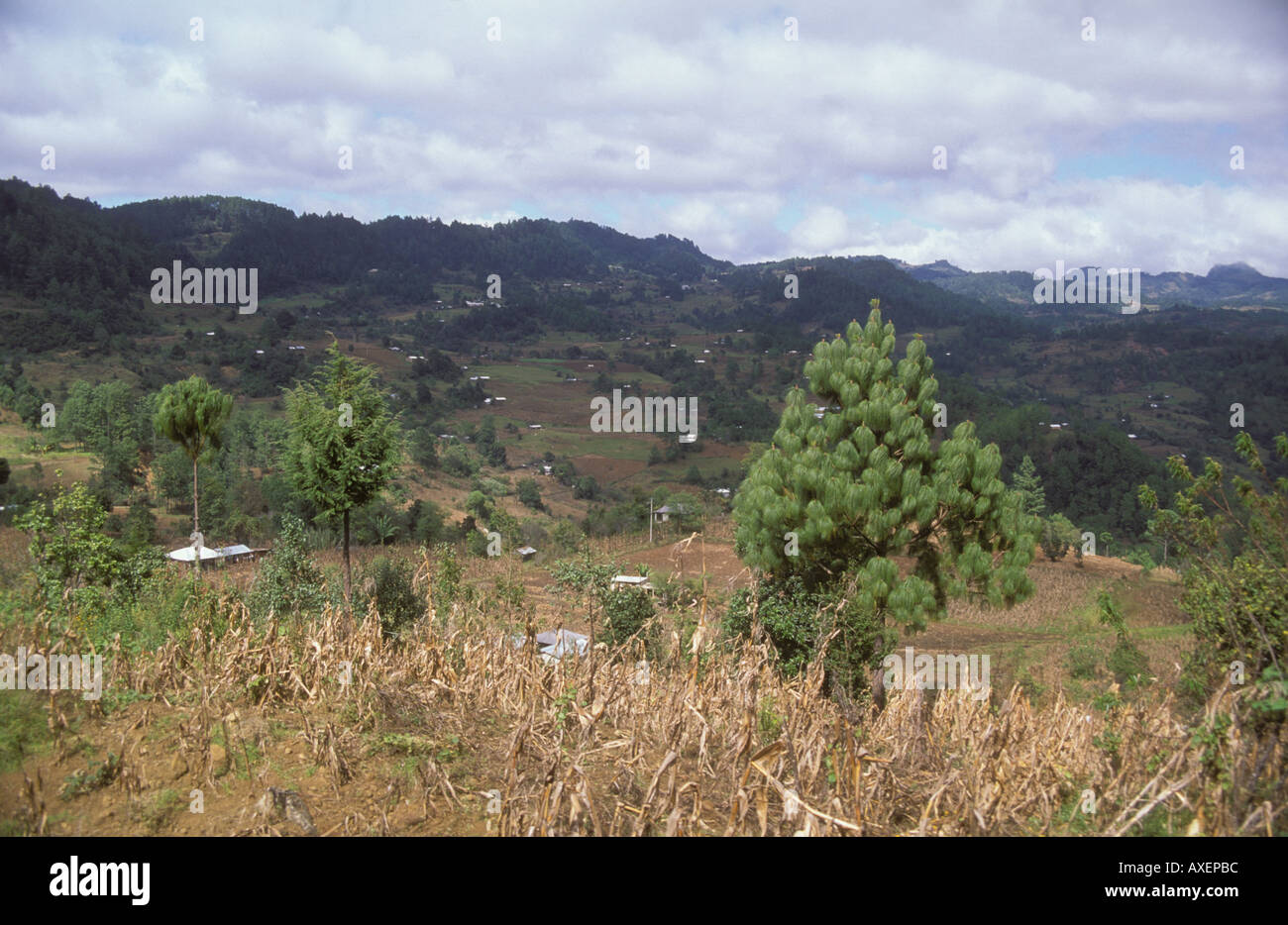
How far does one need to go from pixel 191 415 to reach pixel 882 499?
7.09 m

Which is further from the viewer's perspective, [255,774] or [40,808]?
[255,774]

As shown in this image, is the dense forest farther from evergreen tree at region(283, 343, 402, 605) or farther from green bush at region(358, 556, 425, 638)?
evergreen tree at region(283, 343, 402, 605)

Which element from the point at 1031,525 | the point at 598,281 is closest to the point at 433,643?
the point at 1031,525

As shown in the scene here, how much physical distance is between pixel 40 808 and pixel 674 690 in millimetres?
2984

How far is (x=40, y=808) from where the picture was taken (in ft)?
10.7

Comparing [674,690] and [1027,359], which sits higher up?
[1027,359]

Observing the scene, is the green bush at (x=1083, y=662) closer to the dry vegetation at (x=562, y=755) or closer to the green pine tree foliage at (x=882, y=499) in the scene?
the green pine tree foliage at (x=882, y=499)

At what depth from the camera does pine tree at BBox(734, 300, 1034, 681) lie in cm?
874

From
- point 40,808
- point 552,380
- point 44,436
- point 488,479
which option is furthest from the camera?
point 552,380

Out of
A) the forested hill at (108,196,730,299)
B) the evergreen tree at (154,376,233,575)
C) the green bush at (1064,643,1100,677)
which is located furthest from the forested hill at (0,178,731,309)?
the green bush at (1064,643,1100,677)

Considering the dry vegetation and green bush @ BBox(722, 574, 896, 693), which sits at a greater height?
the dry vegetation

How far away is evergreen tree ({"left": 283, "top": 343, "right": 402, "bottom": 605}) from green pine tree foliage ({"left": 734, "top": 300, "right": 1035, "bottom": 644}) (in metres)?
4.13

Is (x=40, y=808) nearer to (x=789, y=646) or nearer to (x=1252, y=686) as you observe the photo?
(x=1252, y=686)

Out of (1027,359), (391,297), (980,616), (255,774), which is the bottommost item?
(980,616)
